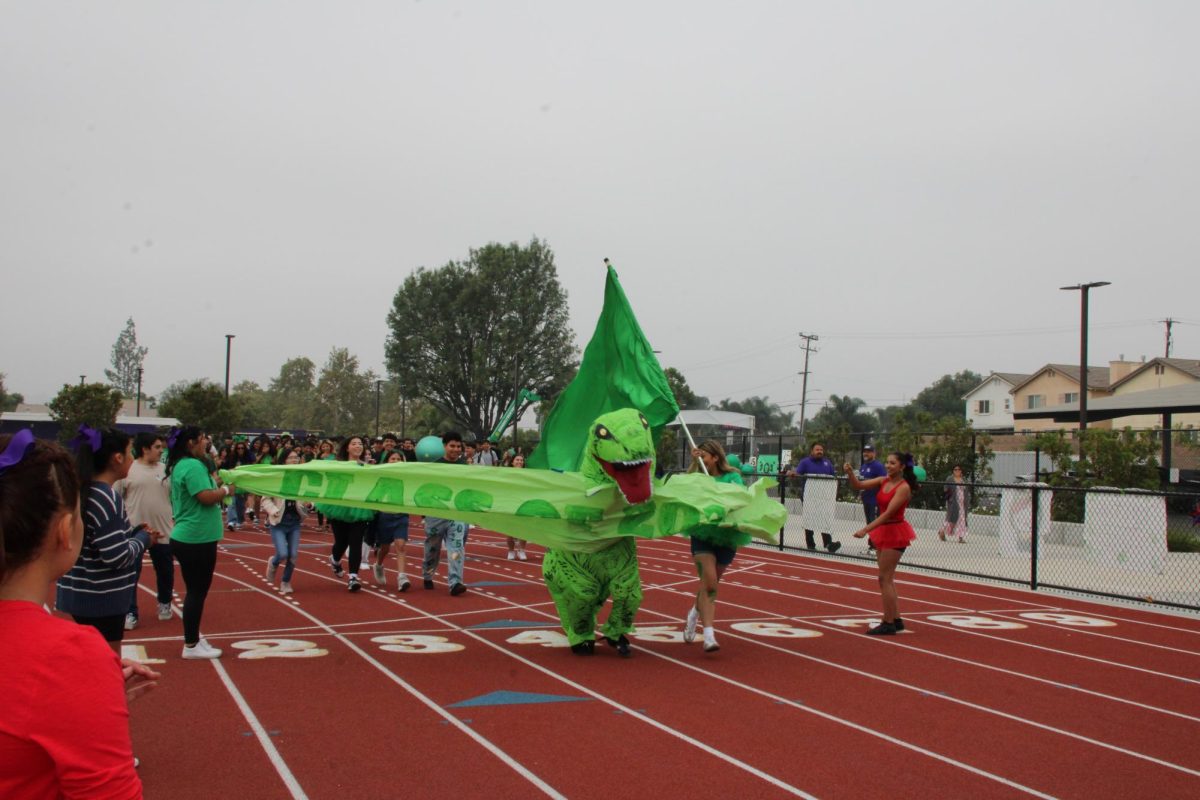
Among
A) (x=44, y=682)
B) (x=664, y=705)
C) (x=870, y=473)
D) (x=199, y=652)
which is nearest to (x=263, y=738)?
(x=199, y=652)

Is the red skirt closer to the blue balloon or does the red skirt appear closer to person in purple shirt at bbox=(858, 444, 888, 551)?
the blue balloon

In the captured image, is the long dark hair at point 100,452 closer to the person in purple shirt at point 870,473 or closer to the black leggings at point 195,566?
the black leggings at point 195,566

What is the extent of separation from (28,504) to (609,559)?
6.42 m

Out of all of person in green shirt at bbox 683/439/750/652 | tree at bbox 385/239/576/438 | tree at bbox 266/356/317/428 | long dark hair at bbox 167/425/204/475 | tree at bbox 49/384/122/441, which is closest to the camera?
long dark hair at bbox 167/425/204/475

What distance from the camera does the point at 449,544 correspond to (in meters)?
11.4

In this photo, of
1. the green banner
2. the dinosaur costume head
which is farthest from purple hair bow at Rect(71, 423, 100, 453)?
the dinosaur costume head

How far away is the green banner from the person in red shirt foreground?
618 centimetres

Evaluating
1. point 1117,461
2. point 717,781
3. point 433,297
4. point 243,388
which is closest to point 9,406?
point 243,388

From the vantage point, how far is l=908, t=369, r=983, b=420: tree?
95.4 meters

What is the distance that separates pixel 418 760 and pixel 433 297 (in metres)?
47.5

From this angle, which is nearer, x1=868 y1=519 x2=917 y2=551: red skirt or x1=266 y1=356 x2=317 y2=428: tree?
x1=868 y1=519 x2=917 y2=551: red skirt

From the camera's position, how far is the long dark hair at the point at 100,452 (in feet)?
16.5

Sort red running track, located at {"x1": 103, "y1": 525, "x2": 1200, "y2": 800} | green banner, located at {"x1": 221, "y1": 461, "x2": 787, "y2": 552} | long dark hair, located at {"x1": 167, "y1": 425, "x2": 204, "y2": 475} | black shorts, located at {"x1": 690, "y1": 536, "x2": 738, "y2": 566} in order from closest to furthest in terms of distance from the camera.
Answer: red running track, located at {"x1": 103, "y1": 525, "x2": 1200, "y2": 800}, long dark hair, located at {"x1": 167, "y1": 425, "x2": 204, "y2": 475}, green banner, located at {"x1": 221, "y1": 461, "x2": 787, "y2": 552}, black shorts, located at {"x1": 690, "y1": 536, "x2": 738, "y2": 566}

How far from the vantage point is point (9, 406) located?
105 m
